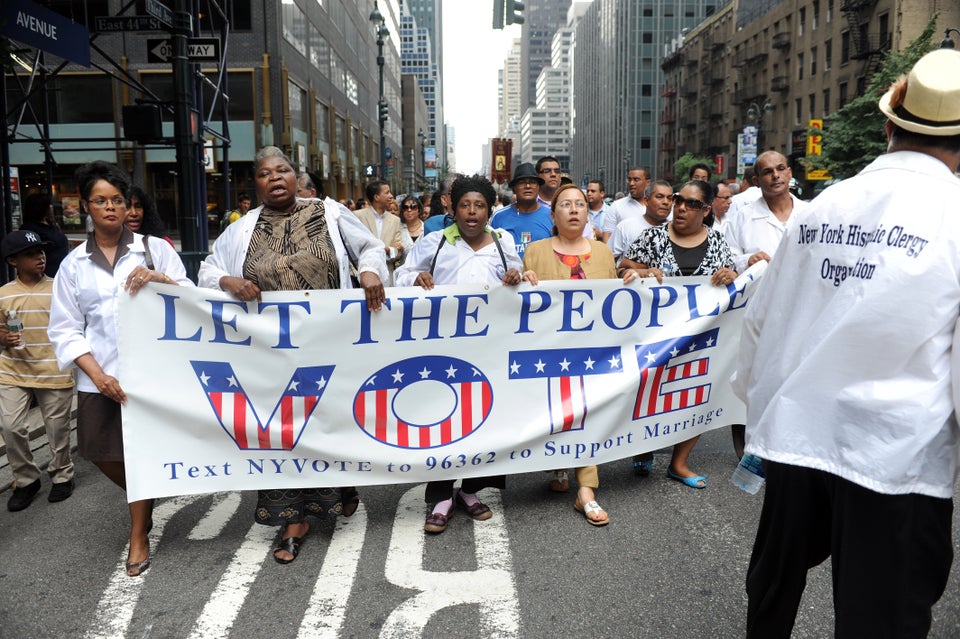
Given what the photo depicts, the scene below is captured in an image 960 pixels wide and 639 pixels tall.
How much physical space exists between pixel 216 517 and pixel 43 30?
5084 millimetres

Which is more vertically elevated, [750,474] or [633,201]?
[633,201]

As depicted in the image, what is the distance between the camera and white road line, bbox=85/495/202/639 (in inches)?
134

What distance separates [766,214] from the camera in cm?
586

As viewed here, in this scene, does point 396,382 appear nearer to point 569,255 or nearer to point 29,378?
point 569,255

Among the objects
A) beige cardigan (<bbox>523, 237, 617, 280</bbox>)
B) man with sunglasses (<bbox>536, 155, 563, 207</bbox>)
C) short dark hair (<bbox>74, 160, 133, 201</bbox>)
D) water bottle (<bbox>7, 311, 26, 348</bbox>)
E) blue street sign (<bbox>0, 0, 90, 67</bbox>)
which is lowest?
water bottle (<bbox>7, 311, 26, 348</bbox>)

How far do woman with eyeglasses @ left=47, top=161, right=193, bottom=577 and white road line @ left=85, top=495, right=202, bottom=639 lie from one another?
0.07 m

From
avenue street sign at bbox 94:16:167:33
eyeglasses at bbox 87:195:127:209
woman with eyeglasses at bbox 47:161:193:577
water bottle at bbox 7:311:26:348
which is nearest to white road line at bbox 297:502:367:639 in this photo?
woman with eyeglasses at bbox 47:161:193:577

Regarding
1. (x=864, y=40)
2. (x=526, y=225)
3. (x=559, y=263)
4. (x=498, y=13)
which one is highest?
(x=864, y=40)

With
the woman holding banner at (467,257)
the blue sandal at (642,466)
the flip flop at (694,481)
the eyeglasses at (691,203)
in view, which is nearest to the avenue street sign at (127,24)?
the woman holding banner at (467,257)

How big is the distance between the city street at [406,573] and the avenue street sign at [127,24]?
5468 millimetres

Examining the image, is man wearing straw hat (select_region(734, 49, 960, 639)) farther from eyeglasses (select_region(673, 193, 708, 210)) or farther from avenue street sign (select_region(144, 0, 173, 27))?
avenue street sign (select_region(144, 0, 173, 27))

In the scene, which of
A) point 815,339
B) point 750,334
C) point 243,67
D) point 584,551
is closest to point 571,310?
point 584,551

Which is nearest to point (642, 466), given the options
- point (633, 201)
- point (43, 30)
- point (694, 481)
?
point (694, 481)

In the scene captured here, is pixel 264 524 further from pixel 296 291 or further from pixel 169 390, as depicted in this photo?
pixel 296 291
